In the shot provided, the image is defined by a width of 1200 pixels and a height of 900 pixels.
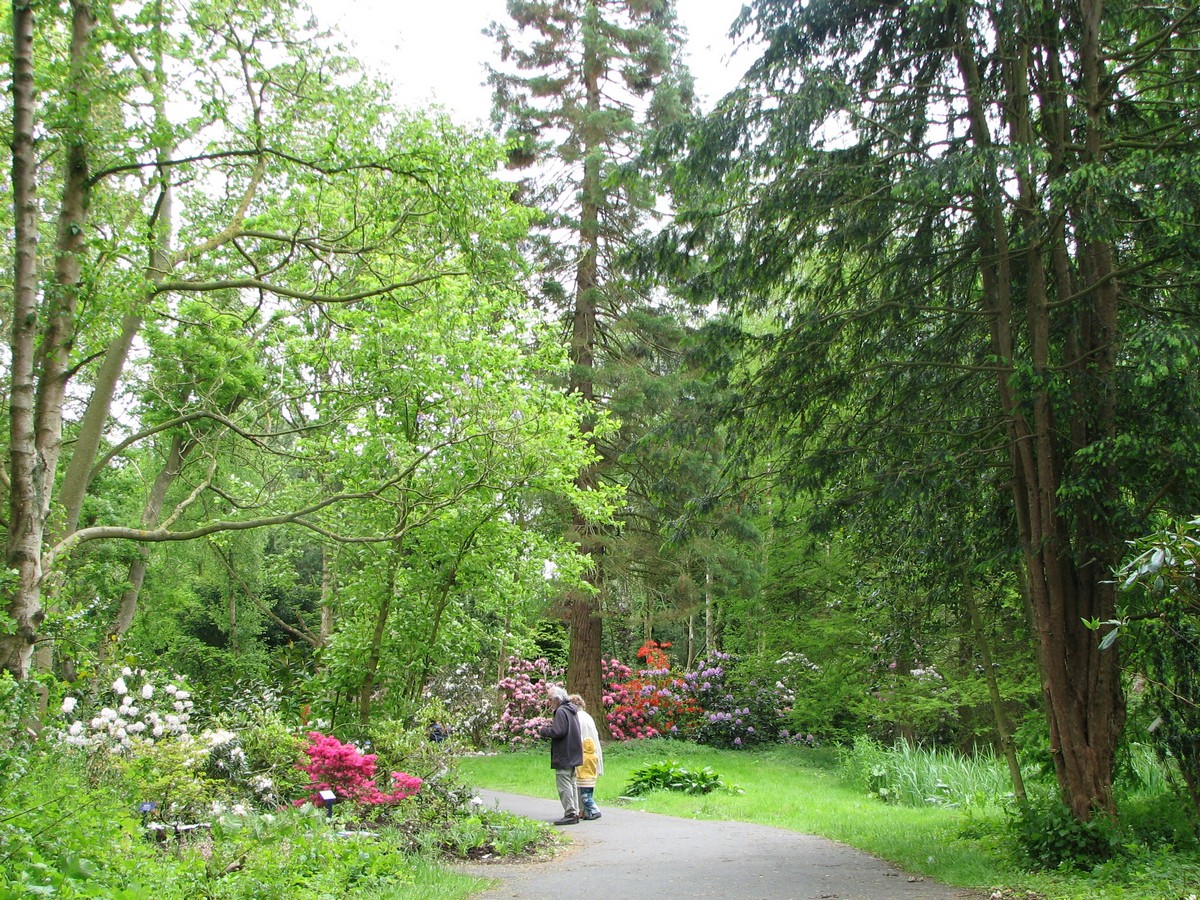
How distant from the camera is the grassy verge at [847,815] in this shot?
244 inches

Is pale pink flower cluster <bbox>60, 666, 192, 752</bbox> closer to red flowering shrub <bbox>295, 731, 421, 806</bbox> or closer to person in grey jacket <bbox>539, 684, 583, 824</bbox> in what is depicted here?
red flowering shrub <bbox>295, 731, 421, 806</bbox>

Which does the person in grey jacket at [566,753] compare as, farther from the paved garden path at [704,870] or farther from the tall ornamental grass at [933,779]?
the tall ornamental grass at [933,779]

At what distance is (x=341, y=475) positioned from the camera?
1050cm

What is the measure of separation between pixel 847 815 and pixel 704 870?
4017 mm

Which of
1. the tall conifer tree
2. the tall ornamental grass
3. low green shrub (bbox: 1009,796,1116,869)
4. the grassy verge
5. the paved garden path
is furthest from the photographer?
the tall conifer tree

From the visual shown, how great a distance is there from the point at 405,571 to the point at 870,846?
5.72m

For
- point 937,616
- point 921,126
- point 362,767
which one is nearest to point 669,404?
point 937,616

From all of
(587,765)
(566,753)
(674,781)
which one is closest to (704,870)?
(566,753)

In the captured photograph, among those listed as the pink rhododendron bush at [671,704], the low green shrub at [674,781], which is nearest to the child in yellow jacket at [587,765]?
the low green shrub at [674,781]

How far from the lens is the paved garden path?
6.54m

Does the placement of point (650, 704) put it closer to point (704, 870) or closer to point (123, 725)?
point (704, 870)

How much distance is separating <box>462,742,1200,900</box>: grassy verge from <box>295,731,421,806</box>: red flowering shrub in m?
4.57

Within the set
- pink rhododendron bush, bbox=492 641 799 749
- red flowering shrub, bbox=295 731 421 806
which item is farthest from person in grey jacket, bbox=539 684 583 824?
pink rhododendron bush, bbox=492 641 799 749

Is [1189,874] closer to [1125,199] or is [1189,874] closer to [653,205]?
[1125,199]
